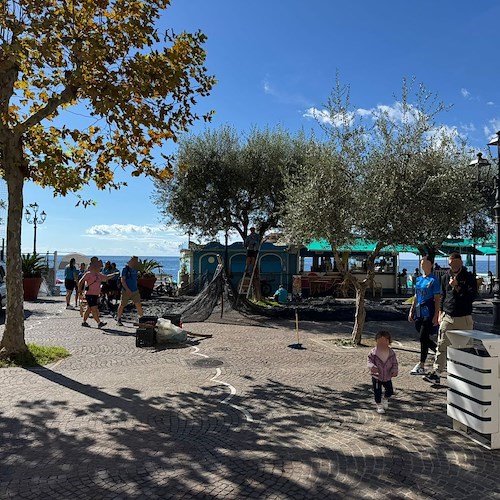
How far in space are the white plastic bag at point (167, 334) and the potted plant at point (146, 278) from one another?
32.3ft

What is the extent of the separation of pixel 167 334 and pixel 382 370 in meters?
5.28

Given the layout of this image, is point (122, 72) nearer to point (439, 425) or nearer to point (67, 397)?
point (67, 397)

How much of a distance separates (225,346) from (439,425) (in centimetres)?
521

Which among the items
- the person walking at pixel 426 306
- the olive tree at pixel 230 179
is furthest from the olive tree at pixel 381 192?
the olive tree at pixel 230 179

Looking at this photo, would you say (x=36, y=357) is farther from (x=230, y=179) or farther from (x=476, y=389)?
(x=230, y=179)

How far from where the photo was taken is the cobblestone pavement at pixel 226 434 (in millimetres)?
3600

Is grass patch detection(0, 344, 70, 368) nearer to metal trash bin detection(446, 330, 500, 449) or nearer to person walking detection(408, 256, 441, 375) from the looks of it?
person walking detection(408, 256, 441, 375)

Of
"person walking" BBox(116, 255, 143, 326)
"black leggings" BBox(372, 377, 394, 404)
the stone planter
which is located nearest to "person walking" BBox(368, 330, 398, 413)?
"black leggings" BBox(372, 377, 394, 404)

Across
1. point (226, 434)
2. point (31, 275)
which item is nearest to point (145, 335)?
point (226, 434)

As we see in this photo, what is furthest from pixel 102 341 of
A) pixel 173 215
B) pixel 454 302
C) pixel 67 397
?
pixel 173 215

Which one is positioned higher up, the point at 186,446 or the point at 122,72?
the point at 122,72

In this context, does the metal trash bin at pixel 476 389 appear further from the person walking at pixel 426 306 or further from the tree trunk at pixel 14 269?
the tree trunk at pixel 14 269

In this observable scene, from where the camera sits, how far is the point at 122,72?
7656mm

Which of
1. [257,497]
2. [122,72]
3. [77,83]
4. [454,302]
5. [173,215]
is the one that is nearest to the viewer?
[257,497]
